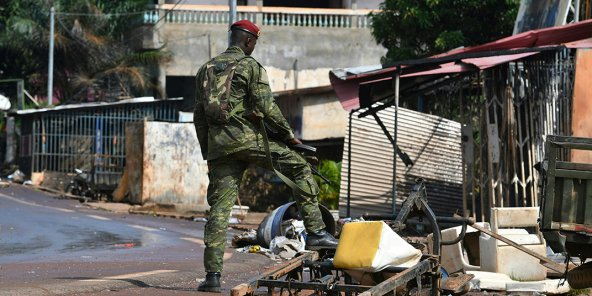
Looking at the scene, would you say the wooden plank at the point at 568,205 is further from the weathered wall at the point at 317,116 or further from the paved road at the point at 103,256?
the weathered wall at the point at 317,116

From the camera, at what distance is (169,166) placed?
23.8 meters

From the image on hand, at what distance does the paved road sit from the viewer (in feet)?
26.2

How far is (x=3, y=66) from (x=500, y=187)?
2833 cm

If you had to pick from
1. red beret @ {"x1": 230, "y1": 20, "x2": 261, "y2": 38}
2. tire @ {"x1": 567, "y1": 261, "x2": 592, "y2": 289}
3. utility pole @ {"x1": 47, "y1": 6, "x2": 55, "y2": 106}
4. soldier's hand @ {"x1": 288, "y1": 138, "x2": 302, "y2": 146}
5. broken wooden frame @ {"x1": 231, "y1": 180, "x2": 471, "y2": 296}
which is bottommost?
tire @ {"x1": 567, "y1": 261, "x2": 592, "y2": 289}

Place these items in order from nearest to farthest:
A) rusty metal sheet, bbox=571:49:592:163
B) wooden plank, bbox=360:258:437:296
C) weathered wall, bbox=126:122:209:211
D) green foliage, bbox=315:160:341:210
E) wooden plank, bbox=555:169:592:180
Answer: wooden plank, bbox=360:258:437:296
wooden plank, bbox=555:169:592:180
rusty metal sheet, bbox=571:49:592:163
green foliage, bbox=315:160:341:210
weathered wall, bbox=126:122:209:211

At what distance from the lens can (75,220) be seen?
17609mm

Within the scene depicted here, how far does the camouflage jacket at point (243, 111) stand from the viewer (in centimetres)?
769

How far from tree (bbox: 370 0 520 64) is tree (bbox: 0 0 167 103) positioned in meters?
12.1

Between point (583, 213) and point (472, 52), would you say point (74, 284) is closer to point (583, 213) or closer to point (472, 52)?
point (583, 213)

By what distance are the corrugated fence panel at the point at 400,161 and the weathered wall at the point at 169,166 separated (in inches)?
260

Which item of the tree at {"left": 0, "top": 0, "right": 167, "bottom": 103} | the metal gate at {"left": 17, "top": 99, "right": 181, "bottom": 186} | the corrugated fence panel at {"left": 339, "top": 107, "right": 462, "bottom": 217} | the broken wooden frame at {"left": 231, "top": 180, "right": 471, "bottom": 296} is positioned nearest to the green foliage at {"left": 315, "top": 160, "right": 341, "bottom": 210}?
the corrugated fence panel at {"left": 339, "top": 107, "right": 462, "bottom": 217}

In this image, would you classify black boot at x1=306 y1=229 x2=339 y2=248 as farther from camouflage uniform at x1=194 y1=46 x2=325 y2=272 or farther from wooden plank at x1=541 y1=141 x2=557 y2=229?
wooden plank at x1=541 y1=141 x2=557 y2=229

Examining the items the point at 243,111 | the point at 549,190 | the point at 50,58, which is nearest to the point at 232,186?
the point at 243,111

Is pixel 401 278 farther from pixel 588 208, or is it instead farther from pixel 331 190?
pixel 331 190
